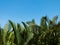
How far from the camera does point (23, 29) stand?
2.50 metres

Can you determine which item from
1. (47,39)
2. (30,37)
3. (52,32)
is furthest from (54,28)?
(30,37)

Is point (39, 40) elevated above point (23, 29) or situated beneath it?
situated beneath

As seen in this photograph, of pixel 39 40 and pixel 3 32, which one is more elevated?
pixel 3 32

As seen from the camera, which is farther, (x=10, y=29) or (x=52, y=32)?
(x=10, y=29)

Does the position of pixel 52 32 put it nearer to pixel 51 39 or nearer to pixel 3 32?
pixel 51 39

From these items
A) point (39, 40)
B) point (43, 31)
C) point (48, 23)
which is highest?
point (48, 23)

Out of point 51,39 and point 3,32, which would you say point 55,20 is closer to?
point 51,39

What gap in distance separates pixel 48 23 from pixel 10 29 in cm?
73

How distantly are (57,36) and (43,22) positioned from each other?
1.56 feet

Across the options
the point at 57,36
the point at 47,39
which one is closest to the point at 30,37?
the point at 47,39

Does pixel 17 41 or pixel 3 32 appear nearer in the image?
pixel 17 41

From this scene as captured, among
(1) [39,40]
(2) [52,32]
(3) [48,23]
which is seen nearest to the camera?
(1) [39,40]

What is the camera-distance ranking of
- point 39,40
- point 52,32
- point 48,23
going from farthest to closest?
point 48,23 → point 52,32 → point 39,40

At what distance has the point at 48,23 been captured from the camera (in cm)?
281
